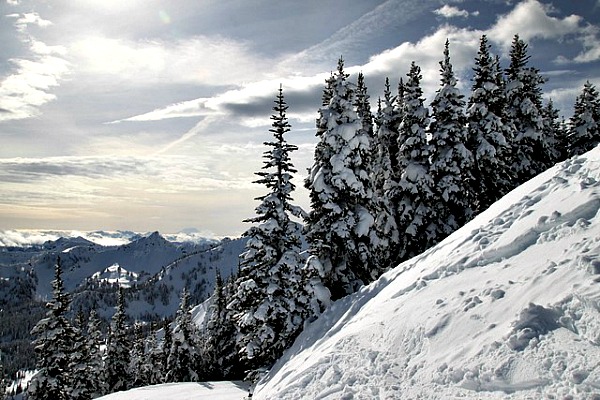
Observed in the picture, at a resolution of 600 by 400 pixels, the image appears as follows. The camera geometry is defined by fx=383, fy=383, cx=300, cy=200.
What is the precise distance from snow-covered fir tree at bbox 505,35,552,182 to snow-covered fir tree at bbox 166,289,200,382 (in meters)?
31.2

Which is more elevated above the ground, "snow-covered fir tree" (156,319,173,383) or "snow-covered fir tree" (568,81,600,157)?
"snow-covered fir tree" (568,81,600,157)

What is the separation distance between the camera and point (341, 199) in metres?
19.5

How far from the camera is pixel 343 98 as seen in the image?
19734 millimetres

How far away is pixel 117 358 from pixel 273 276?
34551mm

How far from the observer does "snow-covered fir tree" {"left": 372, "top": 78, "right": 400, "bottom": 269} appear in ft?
82.7

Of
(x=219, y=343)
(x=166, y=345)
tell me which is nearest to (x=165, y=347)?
(x=166, y=345)

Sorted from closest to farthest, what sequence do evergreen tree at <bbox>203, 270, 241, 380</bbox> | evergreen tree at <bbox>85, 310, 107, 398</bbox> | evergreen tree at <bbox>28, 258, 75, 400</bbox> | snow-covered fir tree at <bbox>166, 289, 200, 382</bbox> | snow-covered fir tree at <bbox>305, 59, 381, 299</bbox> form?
snow-covered fir tree at <bbox>305, 59, 381, 299</bbox> → evergreen tree at <bbox>28, 258, 75, 400</bbox> → evergreen tree at <bbox>203, 270, 241, 380</bbox> → snow-covered fir tree at <bbox>166, 289, 200, 382</bbox> → evergreen tree at <bbox>85, 310, 107, 398</bbox>

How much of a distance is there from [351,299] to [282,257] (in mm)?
4423

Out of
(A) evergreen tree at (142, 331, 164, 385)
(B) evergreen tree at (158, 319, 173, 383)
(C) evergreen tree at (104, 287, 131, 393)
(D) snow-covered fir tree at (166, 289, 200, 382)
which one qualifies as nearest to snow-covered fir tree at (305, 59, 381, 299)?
(D) snow-covered fir tree at (166, 289, 200, 382)

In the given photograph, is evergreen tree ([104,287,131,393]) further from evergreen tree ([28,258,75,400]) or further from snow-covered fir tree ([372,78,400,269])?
snow-covered fir tree ([372,78,400,269])

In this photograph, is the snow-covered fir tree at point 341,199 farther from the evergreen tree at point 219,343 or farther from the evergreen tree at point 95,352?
the evergreen tree at point 95,352

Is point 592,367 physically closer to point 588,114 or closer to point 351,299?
point 351,299

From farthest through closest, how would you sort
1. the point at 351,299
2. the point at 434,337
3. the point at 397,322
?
the point at 351,299 → the point at 397,322 → the point at 434,337

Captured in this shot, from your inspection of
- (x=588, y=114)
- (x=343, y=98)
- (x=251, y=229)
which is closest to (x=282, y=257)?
(x=251, y=229)
